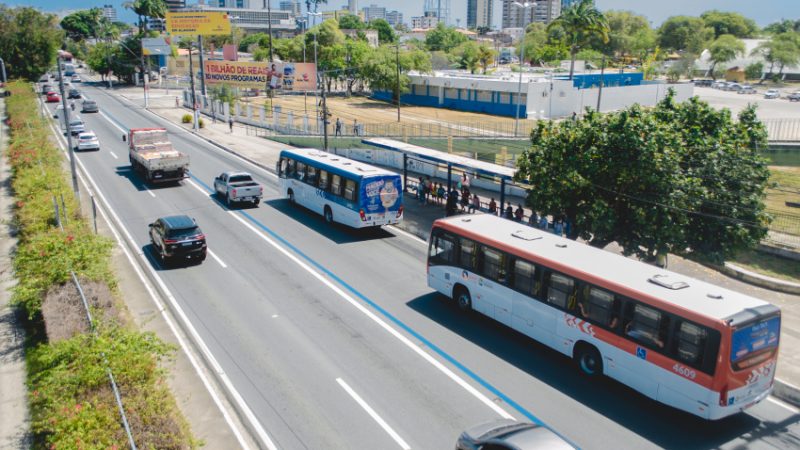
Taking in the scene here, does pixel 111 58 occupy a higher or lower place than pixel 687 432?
higher

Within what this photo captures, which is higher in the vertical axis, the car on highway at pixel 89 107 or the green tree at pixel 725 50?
the green tree at pixel 725 50

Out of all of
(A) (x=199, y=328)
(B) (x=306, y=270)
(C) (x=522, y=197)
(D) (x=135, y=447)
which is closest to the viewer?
(D) (x=135, y=447)

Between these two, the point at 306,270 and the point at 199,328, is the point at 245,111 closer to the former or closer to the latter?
the point at 306,270

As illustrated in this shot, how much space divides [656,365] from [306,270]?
546 inches

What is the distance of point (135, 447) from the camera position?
34.7ft

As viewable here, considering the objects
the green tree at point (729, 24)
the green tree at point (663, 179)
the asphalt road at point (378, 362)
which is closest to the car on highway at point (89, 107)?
the asphalt road at point (378, 362)

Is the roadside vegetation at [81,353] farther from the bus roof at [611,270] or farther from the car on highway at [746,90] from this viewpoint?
the car on highway at [746,90]

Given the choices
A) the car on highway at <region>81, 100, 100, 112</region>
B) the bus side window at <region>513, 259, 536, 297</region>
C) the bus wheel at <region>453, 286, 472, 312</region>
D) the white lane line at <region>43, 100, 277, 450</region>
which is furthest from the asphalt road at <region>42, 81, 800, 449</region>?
the car on highway at <region>81, 100, 100, 112</region>

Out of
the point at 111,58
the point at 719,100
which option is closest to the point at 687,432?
the point at 719,100

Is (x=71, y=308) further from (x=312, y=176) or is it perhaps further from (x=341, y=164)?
(x=312, y=176)

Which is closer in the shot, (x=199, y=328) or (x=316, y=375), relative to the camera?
(x=316, y=375)

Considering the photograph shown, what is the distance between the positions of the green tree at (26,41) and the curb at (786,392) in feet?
236

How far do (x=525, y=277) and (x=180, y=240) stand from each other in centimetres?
Result: 1366

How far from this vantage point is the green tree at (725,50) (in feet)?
474
